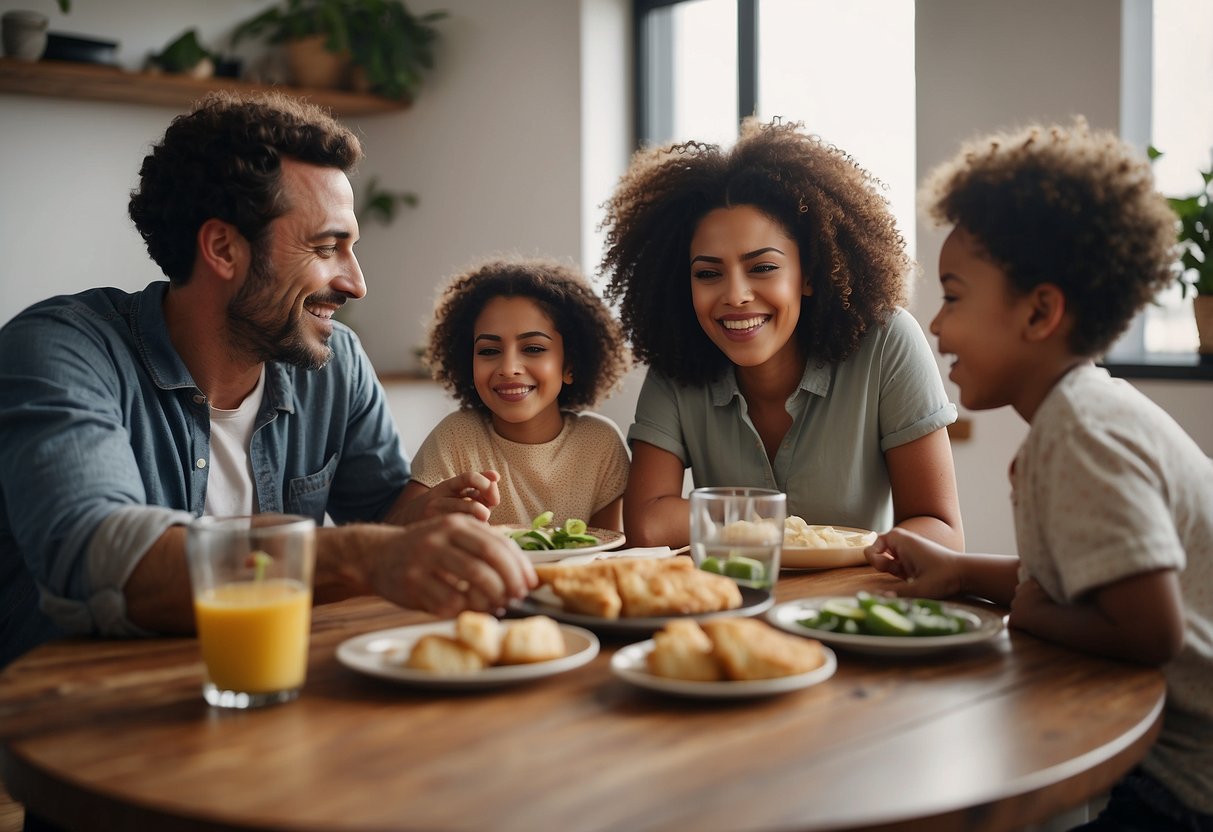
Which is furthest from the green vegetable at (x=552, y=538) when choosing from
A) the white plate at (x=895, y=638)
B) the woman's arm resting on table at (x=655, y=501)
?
the white plate at (x=895, y=638)

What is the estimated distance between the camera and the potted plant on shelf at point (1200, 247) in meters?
2.79

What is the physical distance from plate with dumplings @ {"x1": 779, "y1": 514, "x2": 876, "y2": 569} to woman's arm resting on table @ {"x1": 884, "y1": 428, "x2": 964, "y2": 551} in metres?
0.22

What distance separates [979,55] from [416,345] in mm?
2727

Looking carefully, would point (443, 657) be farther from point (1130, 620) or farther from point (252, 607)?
point (1130, 620)

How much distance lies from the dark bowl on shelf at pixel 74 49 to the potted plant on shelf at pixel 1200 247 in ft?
11.8

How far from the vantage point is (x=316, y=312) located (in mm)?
1962

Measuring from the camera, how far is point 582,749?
90cm

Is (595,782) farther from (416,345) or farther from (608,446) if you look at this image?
(416,345)

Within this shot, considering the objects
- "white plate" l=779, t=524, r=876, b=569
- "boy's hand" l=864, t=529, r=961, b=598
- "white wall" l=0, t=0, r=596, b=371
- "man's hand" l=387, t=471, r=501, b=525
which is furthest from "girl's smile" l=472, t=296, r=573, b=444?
"white wall" l=0, t=0, r=596, b=371

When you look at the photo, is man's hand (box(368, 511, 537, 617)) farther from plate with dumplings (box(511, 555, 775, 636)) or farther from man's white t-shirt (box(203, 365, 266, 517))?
man's white t-shirt (box(203, 365, 266, 517))

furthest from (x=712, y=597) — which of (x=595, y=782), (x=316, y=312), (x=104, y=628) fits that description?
(x=316, y=312)

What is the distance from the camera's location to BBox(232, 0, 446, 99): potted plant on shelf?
4.75 m

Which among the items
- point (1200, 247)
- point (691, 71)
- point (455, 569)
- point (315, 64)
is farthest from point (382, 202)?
point (455, 569)

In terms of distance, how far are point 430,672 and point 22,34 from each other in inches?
153
